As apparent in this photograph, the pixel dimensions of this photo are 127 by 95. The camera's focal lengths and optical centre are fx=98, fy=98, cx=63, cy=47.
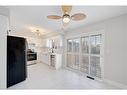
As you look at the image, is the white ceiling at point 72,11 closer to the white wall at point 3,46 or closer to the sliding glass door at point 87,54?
the white wall at point 3,46

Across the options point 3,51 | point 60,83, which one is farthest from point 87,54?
point 3,51

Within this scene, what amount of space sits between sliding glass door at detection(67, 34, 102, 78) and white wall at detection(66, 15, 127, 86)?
376 millimetres

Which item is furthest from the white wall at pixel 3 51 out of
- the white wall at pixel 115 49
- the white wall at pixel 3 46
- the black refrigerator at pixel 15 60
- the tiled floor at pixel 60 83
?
the white wall at pixel 115 49

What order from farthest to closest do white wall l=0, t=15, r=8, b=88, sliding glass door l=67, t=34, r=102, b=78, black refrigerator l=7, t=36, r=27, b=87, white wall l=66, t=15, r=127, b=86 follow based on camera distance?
sliding glass door l=67, t=34, r=102, b=78, black refrigerator l=7, t=36, r=27, b=87, white wall l=66, t=15, r=127, b=86, white wall l=0, t=15, r=8, b=88

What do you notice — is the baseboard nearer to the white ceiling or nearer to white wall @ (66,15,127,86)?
white wall @ (66,15,127,86)

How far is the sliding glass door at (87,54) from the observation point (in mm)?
3821

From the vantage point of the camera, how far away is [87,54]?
4.28m

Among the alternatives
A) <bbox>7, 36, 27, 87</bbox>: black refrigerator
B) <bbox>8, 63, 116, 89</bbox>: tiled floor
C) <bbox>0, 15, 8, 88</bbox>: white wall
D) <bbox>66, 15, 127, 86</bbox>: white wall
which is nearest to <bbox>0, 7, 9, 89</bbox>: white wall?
<bbox>0, 15, 8, 88</bbox>: white wall

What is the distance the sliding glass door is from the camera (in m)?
3.82

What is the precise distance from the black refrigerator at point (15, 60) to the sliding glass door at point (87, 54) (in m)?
2.57

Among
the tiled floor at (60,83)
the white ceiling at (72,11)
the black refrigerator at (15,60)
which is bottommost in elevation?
the tiled floor at (60,83)

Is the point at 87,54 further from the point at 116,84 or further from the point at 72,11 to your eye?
the point at 72,11

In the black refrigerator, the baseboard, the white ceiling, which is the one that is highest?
the white ceiling

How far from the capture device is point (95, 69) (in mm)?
3959
